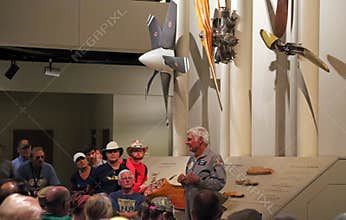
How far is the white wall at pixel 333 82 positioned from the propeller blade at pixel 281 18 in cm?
45

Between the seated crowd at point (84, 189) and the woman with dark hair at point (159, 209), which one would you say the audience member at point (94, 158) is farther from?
the woman with dark hair at point (159, 209)

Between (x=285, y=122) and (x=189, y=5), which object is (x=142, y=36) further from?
(x=285, y=122)

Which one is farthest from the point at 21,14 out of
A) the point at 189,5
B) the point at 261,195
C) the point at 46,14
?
the point at 261,195

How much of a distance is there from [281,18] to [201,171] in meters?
2.23

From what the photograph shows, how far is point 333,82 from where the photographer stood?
762 centimetres

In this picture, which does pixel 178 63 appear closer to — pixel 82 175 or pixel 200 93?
pixel 200 93

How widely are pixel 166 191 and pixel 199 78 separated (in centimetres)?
363

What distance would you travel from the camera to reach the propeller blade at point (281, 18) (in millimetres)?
7785

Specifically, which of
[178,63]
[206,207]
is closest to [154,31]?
[178,63]

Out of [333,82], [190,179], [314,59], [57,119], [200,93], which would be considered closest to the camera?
[190,179]

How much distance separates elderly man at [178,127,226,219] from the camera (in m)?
6.60

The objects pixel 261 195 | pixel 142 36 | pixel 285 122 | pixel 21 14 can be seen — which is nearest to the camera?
pixel 261 195

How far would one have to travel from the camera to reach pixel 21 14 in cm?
1038

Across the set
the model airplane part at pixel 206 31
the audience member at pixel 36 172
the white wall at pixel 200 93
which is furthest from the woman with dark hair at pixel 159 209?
the white wall at pixel 200 93
